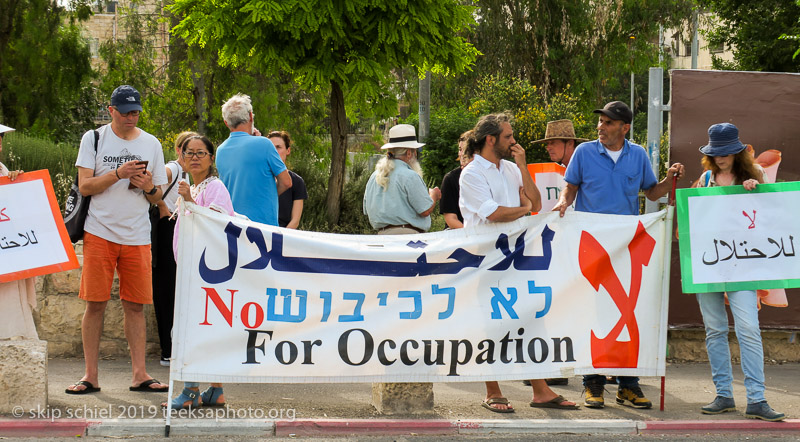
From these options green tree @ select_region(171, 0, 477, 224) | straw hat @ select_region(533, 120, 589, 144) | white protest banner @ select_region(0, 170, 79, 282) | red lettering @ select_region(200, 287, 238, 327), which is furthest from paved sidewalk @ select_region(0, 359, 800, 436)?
green tree @ select_region(171, 0, 477, 224)

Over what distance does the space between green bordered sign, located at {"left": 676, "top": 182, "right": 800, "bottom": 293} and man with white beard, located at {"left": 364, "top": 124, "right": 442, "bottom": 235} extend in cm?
185

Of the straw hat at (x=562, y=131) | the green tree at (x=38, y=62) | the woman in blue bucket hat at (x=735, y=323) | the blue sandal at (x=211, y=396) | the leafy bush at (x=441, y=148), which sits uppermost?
the green tree at (x=38, y=62)

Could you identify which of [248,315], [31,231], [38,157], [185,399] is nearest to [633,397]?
[248,315]

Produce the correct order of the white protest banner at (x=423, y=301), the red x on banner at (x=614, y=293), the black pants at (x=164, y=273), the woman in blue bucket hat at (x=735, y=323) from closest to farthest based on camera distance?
the white protest banner at (x=423, y=301)
the woman in blue bucket hat at (x=735, y=323)
the red x on banner at (x=614, y=293)
the black pants at (x=164, y=273)

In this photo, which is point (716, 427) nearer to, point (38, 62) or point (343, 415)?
point (343, 415)

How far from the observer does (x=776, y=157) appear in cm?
805

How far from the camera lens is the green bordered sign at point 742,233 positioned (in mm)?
6297

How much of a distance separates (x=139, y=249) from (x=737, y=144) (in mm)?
4185

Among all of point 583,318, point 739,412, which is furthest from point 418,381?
point 739,412

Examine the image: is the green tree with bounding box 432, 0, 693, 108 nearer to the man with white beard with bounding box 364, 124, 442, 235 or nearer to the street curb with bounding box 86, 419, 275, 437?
the man with white beard with bounding box 364, 124, 442, 235

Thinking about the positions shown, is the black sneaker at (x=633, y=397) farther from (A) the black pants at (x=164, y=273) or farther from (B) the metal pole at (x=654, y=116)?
(A) the black pants at (x=164, y=273)

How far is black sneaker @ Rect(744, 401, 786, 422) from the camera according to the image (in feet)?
19.7

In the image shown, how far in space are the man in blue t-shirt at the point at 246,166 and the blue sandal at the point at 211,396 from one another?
1.21 metres

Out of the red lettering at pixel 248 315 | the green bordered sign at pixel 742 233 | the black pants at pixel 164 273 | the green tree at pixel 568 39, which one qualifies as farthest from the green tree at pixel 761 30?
the red lettering at pixel 248 315
